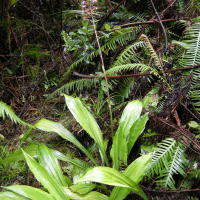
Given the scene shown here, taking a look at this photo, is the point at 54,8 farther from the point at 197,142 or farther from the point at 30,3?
the point at 197,142

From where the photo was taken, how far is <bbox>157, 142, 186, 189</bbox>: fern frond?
0.78 m

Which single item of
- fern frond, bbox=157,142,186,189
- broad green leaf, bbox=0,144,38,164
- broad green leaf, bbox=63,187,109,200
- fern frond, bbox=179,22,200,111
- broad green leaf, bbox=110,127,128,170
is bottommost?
broad green leaf, bbox=63,187,109,200

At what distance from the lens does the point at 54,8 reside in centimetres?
252

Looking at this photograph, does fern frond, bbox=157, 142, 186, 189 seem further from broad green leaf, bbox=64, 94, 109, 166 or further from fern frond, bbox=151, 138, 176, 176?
broad green leaf, bbox=64, 94, 109, 166

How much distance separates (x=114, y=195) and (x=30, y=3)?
2647mm

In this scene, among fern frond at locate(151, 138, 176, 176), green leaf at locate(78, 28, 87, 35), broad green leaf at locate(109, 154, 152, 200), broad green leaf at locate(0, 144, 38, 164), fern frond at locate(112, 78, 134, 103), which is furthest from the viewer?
fern frond at locate(112, 78, 134, 103)

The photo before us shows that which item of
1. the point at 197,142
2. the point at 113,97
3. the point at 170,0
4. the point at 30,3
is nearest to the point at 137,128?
the point at 197,142

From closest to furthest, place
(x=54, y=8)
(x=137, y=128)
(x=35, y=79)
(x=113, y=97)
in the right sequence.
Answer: (x=137, y=128), (x=113, y=97), (x=35, y=79), (x=54, y=8)

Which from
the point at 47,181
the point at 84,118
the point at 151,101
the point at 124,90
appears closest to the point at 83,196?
the point at 47,181

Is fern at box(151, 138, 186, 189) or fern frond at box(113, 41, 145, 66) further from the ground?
fern frond at box(113, 41, 145, 66)

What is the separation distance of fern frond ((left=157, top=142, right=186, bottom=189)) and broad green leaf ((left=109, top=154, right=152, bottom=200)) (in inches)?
6.0

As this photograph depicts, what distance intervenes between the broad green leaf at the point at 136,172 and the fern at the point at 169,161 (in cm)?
15

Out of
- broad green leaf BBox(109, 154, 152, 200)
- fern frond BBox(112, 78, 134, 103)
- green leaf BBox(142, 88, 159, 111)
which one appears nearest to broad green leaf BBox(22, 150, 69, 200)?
broad green leaf BBox(109, 154, 152, 200)

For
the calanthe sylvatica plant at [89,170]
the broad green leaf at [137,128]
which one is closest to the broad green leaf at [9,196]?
the calanthe sylvatica plant at [89,170]
